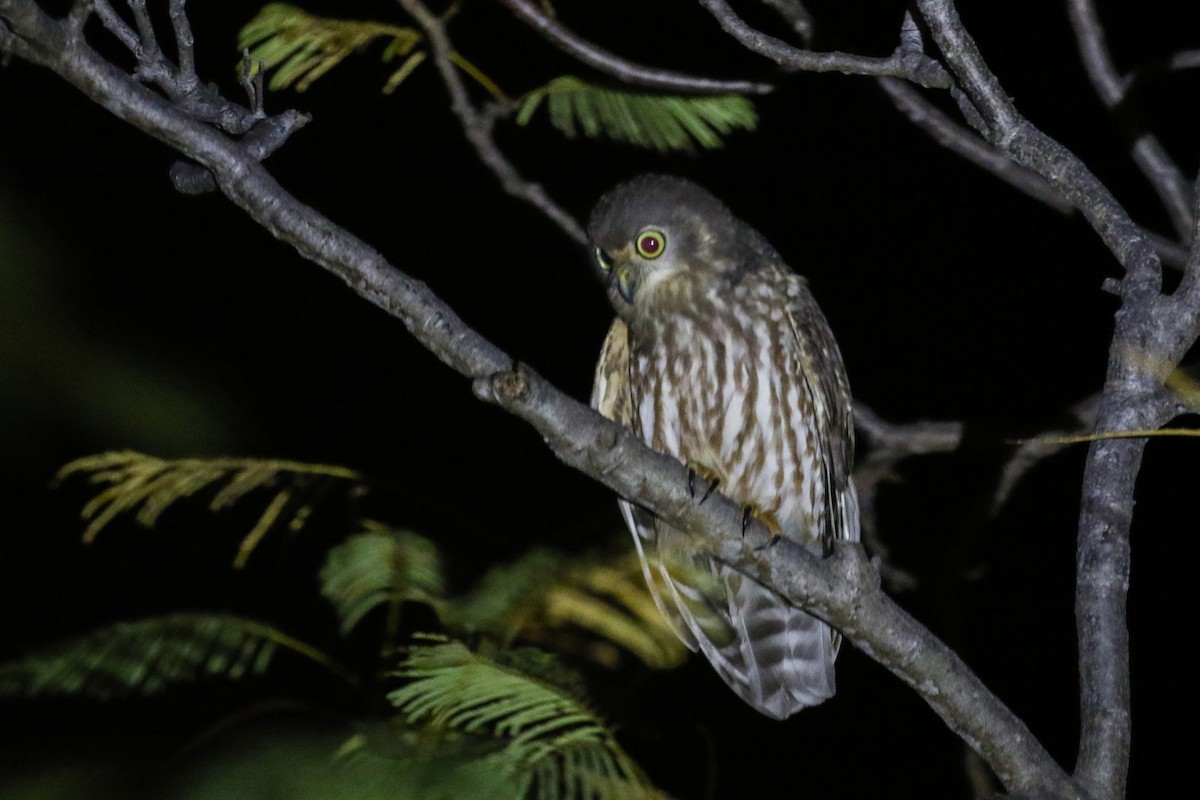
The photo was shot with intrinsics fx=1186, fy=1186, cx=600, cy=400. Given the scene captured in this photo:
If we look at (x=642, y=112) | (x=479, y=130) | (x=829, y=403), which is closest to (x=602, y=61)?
(x=642, y=112)

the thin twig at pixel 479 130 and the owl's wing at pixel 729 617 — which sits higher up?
the thin twig at pixel 479 130

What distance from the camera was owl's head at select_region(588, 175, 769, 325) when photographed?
257 centimetres

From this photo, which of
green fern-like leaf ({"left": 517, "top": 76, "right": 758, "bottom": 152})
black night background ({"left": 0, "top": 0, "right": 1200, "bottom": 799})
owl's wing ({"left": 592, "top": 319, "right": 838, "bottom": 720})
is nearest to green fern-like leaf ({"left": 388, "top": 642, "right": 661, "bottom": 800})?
owl's wing ({"left": 592, "top": 319, "right": 838, "bottom": 720})

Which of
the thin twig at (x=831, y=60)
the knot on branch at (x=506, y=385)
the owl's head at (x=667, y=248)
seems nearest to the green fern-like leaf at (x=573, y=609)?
the knot on branch at (x=506, y=385)

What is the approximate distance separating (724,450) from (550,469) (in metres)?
1.73

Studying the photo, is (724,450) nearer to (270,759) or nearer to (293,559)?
(270,759)

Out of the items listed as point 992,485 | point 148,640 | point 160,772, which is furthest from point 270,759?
point 992,485

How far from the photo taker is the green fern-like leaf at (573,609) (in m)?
1.77

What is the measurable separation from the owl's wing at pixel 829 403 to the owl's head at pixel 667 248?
167 millimetres

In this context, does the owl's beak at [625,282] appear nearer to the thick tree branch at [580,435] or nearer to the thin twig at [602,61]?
the thin twig at [602,61]

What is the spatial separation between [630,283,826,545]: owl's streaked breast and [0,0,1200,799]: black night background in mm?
1361

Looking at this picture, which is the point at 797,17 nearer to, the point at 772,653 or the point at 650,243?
the point at 650,243

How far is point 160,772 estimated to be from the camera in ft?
5.59

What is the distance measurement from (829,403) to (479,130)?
1000 mm
